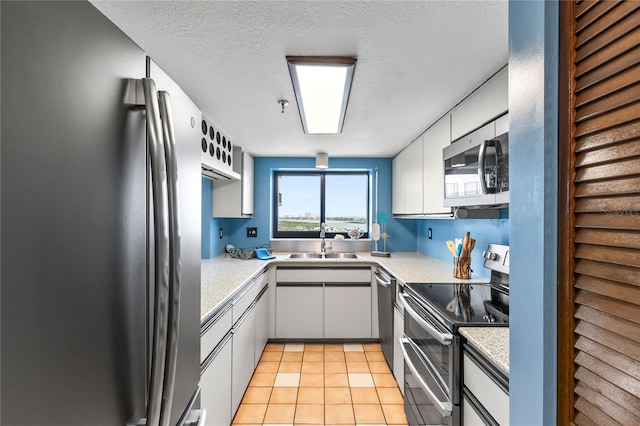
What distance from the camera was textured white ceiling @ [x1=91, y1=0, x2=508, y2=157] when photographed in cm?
118

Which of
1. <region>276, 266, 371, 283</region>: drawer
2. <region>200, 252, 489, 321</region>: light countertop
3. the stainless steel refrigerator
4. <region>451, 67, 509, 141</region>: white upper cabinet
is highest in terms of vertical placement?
<region>451, 67, 509, 141</region>: white upper cabinet

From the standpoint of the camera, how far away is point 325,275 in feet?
11.1

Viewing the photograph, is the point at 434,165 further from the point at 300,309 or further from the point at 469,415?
the point at 300,309

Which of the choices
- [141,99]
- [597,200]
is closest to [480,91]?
[597,200]

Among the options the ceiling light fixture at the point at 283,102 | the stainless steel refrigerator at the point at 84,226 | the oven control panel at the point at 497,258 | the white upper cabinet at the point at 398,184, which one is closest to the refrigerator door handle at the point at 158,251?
the stainless steel refrigerator at the point at 84,226

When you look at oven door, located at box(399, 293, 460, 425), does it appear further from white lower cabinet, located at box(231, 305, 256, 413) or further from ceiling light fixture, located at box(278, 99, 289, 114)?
ceiling light fixture, located at box(278, 99, 289, 114)

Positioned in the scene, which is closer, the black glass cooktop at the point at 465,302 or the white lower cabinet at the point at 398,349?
the black glass cooktop at the point at 465,302

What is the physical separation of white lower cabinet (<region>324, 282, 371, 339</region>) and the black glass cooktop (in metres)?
1.29

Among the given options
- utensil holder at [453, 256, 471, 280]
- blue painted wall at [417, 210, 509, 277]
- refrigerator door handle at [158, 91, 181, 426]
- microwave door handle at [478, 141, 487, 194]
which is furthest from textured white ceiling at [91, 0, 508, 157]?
utensil holder at [453, 256, 471, 280]

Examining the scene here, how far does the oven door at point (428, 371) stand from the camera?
138cm

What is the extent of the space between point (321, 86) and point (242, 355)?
1.88 m

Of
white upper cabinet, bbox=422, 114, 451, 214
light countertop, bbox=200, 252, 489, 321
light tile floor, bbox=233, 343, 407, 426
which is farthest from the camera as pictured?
white upper cabinet, bbox=422, 114, 451, 214

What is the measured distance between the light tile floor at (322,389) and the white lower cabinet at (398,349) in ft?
0.36

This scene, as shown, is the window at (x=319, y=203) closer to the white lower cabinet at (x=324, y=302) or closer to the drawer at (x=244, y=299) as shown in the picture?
the white lower cabinet at (x=324, y=302)
